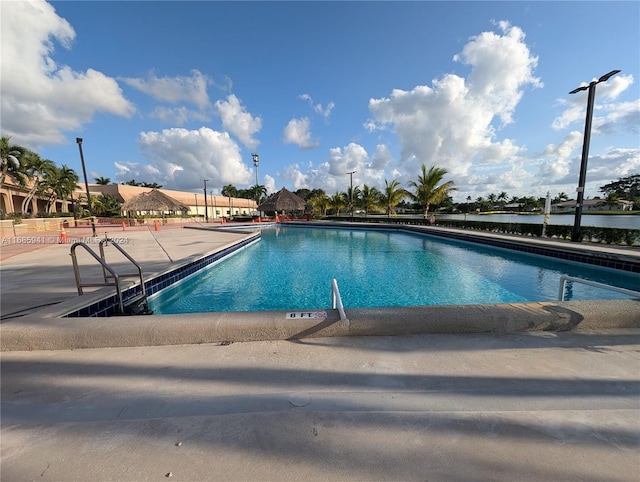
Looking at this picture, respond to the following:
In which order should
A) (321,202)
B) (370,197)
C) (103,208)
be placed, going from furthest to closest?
(321,202) < (370,197) < (103,208)

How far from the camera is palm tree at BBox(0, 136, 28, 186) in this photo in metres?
21.1

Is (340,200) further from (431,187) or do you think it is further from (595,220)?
(595,220)

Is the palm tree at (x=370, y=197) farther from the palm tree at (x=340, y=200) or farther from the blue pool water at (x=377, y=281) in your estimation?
the blue pool water at (x=377, y=281)

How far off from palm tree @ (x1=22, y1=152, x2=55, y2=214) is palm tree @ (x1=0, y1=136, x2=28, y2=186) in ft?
1.88

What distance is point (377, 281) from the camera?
7559 mm

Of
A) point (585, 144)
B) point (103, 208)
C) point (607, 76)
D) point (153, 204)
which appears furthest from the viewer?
point (103, 208)

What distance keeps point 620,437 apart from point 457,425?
957 millimetres

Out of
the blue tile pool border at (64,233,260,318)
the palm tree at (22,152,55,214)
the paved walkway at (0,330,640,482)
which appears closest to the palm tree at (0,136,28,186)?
the palm tree at (22,152,55,214)

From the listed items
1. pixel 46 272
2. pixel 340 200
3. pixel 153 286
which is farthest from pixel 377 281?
pixel 340 200

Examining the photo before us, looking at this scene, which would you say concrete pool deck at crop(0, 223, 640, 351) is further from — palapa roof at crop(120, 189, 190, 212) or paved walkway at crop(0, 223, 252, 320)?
palapa roof at crop(120, 189, 190, 212)

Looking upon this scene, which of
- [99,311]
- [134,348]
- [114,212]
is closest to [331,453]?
[134,348]

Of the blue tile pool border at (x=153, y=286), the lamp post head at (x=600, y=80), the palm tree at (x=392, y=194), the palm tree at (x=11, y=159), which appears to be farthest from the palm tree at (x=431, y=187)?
the palm tree at (x=11, y=159)

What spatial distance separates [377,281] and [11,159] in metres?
31.9

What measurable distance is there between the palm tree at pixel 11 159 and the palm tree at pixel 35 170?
572mm
